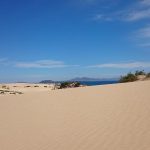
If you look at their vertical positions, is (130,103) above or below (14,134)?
above

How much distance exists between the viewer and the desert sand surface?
683 centimetres

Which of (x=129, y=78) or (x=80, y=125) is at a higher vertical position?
(x=129, y=78)

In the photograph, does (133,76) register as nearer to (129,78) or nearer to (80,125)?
(129,78)

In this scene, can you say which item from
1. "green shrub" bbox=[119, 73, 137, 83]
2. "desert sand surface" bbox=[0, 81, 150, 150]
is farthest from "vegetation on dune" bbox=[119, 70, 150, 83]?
"desert sand surface" bbox=[0, 81, 150, 150]

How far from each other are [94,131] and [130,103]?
3.31 metres

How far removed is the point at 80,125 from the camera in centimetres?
866

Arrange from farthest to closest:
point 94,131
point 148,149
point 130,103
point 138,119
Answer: point 130,103
point 138,119
point 94,131
point 148,149

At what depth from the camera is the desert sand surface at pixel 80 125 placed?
6.83m

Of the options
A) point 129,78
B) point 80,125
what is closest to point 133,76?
point 129,78

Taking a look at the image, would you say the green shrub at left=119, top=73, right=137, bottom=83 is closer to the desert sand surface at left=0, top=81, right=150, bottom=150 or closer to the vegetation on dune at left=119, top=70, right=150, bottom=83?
the vegetation on dune at left=119, top=70, right=150, bottom=83

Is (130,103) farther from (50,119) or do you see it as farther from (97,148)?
(97,148)

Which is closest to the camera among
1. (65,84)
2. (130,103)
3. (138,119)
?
(138,119)

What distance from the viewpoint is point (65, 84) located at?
32.6m

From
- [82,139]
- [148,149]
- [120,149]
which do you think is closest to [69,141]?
[82,139]
